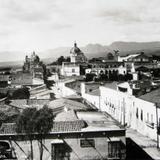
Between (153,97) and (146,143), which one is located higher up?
(153,97)

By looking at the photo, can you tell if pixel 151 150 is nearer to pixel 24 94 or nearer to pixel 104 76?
pixel 24 94

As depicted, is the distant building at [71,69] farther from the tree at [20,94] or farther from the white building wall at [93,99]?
the tree at [20,94]

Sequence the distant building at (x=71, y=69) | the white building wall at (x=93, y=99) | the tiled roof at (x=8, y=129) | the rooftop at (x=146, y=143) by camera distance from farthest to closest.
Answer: the distant building at (x=71, y=69)
the white building wall at (x=93, y=99)
the rooftop at (x=146, y=143)
the tiled roof at (x=8, y=129)

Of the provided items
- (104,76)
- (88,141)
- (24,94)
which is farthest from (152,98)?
(104,76)

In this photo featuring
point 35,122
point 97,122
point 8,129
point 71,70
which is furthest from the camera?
point 71,70

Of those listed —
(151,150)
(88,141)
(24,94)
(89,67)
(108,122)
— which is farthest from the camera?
(89,67)

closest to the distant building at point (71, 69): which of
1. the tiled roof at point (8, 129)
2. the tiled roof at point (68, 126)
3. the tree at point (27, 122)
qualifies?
the tiled roof at point (68, 126)

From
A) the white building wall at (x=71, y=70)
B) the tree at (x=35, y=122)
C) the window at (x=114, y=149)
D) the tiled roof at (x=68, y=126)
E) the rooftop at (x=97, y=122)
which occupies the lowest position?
the white building wall at (x=71, y=70)

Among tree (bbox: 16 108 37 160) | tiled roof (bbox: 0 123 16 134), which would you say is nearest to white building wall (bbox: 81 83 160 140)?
tiled roof (bbox: 0 123 16 134)

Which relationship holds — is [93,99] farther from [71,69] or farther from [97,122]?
[71,69]

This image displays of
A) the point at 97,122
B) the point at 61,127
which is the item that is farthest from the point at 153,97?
the point at 61,127

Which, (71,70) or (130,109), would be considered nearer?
(130,109)
